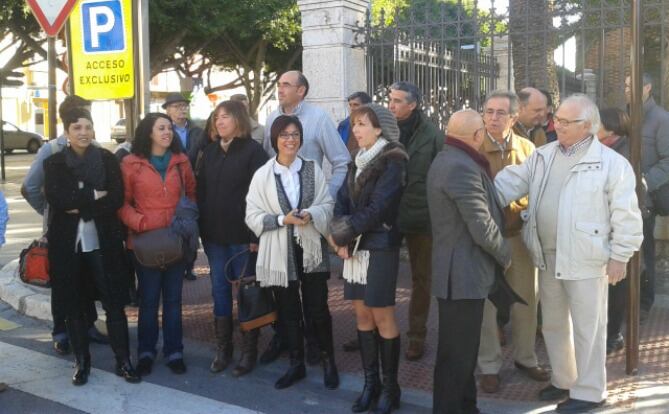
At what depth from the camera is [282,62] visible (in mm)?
30312

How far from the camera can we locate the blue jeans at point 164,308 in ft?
16.6

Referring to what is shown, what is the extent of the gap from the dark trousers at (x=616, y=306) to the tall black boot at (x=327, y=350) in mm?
2079

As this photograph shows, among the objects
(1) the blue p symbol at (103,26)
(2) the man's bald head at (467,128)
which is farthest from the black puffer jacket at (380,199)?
(1) the blue p symbol at (103,26)

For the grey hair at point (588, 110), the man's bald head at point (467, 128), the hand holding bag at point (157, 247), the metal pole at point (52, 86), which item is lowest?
the hand holding bag at point (157, 247)

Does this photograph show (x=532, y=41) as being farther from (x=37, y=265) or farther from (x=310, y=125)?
(x=37, y=265)

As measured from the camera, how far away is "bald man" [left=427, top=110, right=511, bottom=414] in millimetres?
3699

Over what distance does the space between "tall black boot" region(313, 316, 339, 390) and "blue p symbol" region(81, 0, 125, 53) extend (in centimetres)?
328

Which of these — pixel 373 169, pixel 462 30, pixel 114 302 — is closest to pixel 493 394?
pixel 373 169

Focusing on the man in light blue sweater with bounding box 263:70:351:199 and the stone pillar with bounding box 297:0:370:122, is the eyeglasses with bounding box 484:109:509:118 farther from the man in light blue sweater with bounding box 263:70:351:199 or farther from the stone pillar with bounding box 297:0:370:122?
the stone pillar with bounding box 297:0:370:122

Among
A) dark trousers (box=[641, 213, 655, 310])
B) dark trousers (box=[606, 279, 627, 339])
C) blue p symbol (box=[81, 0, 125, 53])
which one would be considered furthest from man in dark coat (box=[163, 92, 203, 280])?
dark trousers (box=[641, 213, 655, 310])

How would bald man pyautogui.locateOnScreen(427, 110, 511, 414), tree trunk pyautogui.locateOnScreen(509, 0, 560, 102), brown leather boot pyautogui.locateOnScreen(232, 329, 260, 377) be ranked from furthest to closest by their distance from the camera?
tree trunk pyautogui.locateOnScreen(509, 0, 560, 102)
brown leather boot pyautogui.locateOnScreen(232, 329, 260, 377)
bald man pyautogui.locateOnScreen(427, 110, 511, 414)

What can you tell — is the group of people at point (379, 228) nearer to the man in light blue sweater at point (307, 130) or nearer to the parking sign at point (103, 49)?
the man in light blue sweater at point (307, 130)

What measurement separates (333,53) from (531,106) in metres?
3.22

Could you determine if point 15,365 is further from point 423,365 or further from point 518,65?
point 518,65
